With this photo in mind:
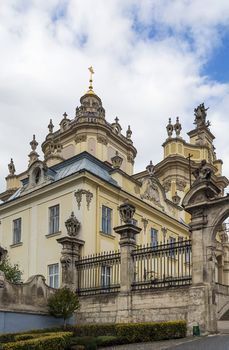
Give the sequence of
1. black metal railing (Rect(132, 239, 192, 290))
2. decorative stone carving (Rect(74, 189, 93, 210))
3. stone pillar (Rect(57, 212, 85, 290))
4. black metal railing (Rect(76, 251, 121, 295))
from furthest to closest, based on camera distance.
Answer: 1. decorative stone carving (Rect(74, 189, 93, 210))
2. stone pillar (Rect(57, 212, 85, 290))
3. black metal railing (Rect(76, 251, 121, 295))
4. black metal railing (Rect(132, 239, 192, 290))

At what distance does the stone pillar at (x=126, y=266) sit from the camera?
69.8 feet

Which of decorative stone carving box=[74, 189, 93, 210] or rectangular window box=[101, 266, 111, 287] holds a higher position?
decorative stone carving box=[74, 189, 93, 210]

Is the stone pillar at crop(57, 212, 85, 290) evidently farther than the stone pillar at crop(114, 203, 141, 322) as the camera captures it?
Yes

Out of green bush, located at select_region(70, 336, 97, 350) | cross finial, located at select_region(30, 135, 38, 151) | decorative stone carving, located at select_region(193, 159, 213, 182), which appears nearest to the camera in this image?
green bush, located at select_region(70, 336, 97, 350)

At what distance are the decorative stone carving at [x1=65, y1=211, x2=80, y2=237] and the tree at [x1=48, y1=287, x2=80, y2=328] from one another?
17.1 feet

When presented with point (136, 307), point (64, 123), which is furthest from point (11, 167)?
point (136, 307)

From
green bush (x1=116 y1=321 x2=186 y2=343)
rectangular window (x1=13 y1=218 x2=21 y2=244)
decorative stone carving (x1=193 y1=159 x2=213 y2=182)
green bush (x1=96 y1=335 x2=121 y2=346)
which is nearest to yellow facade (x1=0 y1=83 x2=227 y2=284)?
rectangular window (x1=13 y1=218 x2=21 y2=244)

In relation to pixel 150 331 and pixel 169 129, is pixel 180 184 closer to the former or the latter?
pixel 169 129

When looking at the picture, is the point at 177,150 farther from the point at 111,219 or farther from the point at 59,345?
the point at 59,345

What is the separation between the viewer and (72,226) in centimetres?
2809

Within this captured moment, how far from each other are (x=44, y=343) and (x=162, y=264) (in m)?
7.91

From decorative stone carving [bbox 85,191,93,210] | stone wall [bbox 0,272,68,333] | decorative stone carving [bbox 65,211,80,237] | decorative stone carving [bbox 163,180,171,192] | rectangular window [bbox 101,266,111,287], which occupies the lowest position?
stone wall [bbox 0,272,68,333]

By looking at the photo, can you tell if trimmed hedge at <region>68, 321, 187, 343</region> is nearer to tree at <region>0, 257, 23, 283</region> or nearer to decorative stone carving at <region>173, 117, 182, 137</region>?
tree at <region>0, 257, 23, 283</region>

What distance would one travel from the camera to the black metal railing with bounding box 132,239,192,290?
20.4 meters
